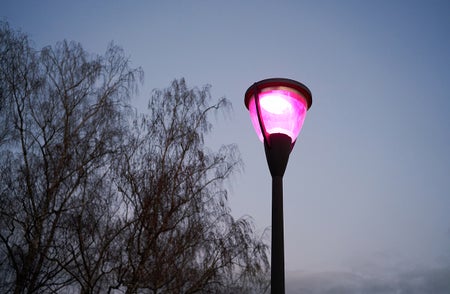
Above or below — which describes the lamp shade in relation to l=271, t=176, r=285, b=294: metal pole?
above

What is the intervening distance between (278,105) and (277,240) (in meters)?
1.13

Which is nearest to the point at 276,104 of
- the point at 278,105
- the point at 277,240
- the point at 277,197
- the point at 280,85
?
the point at 278,105

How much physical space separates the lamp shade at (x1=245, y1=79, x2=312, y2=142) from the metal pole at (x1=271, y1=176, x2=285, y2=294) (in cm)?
43

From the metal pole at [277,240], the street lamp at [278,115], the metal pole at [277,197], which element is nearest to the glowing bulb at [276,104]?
the street lamp at [278,115]

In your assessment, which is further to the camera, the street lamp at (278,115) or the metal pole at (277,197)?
A: the street lamp at (278,115)

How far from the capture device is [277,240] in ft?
9.16

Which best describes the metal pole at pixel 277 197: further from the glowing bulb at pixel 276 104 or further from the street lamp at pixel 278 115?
the glowing bulb at pixel 276 104

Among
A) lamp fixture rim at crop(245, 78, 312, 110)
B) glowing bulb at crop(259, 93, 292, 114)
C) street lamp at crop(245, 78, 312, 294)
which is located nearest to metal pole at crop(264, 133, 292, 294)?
street lamp at crop(245, 78, 312, 294)

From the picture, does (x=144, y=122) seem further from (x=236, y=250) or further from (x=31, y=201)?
(x=236, y=250)

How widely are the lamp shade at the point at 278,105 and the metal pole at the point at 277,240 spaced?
0.43 m

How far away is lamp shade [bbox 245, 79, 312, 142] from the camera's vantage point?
3.19 metres

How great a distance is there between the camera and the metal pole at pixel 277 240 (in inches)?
105

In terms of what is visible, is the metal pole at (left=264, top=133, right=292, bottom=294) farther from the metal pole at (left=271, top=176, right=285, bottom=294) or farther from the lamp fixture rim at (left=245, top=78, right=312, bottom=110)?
the lamp fixture rim at (left=245, top=78, right=312, bottom=110)

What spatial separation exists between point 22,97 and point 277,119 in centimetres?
892
